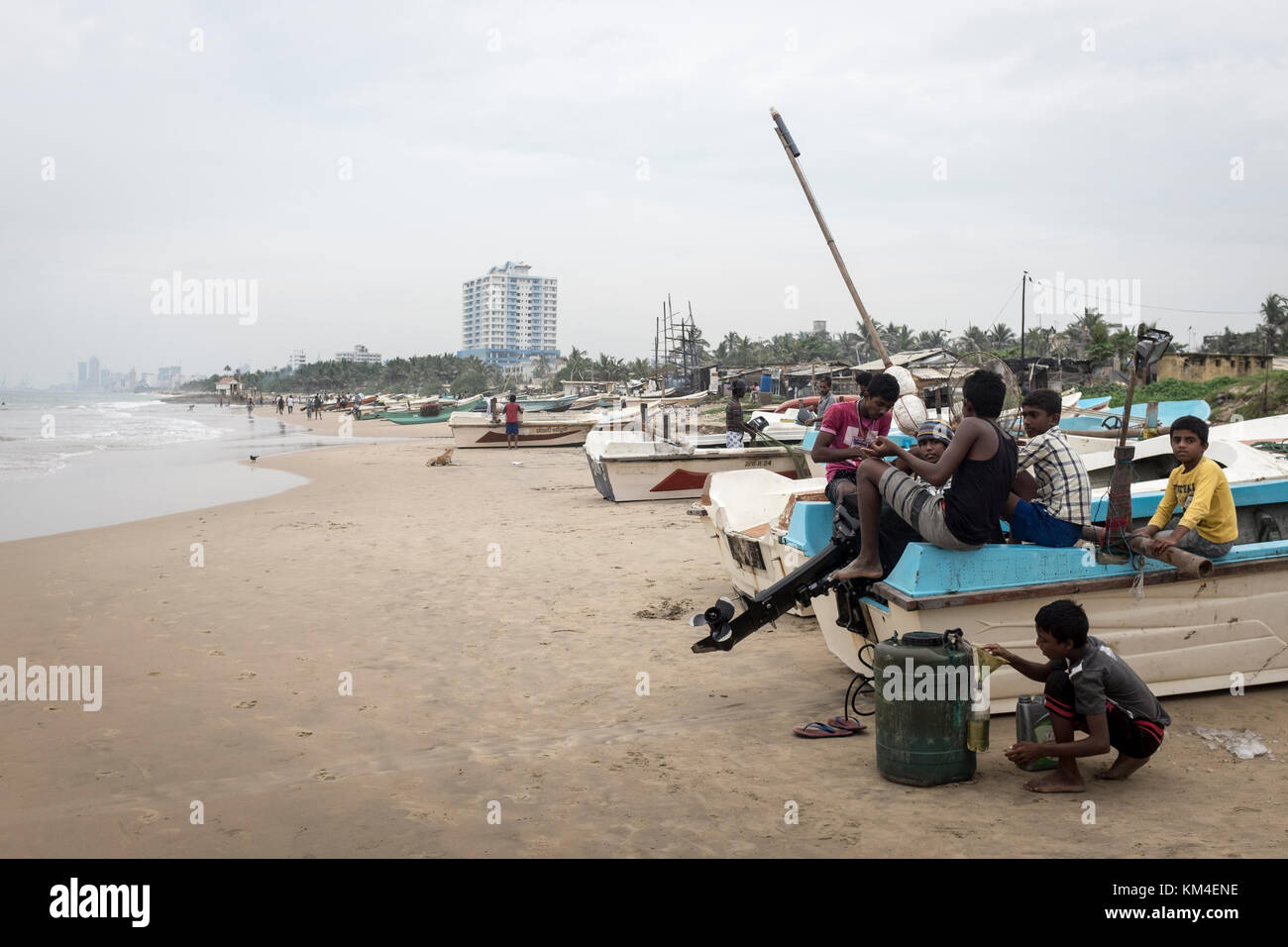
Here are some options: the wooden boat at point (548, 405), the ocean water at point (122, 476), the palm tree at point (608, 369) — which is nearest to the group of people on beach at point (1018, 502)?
the ocean water at point (122, 476)

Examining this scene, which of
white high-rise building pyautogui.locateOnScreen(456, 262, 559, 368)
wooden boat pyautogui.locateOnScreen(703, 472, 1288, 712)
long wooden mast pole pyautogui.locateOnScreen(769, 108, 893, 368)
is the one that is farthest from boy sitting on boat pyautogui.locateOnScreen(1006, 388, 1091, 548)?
white high-rise building pyautogui.locateOnScreen(456, 262, 559, 368)

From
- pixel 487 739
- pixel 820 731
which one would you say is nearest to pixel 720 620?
pixel 820 731

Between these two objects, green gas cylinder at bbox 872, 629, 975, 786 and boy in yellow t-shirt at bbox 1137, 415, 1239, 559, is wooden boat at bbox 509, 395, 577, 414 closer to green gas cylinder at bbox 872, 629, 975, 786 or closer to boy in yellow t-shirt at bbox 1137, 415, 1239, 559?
boy in yellow t-shirt at bbox 1137, 415, 1239, 559

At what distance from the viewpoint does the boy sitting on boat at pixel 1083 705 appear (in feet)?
14.4

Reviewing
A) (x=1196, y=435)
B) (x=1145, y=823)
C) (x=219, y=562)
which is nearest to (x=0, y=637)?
(x=219, y=562)

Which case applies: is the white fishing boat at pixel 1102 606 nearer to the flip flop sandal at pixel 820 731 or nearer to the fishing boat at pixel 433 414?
the flip flop sandal at pixel 820 731

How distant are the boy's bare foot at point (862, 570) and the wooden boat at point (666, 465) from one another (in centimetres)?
987

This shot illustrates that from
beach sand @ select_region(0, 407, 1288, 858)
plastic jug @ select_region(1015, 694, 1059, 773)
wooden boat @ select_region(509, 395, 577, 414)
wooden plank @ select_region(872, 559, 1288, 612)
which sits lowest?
beach sand @ select_region(0, 407, 1288, 858)

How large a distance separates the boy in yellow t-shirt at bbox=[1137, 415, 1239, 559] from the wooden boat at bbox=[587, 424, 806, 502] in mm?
9867

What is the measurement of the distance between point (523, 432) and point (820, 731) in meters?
25.9

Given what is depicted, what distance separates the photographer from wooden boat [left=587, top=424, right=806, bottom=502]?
50.8 feet

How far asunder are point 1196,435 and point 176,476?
2323 centimetres

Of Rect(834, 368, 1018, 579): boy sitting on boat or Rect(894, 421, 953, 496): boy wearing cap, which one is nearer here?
Rect(834, 368, 1018, 579): boy sitting on boat

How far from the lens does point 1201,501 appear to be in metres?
5.36
